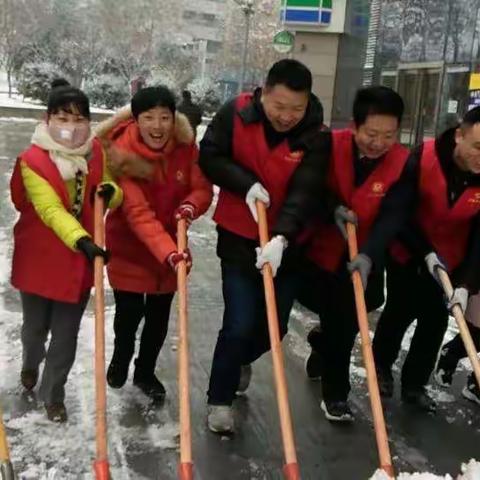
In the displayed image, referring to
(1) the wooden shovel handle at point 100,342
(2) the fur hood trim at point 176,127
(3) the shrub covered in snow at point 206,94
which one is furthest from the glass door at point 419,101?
(3) the shrub covered in snow at point 206,94

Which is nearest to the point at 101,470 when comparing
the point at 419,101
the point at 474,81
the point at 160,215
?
the point at 160,215

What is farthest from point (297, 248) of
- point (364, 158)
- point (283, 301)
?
point (364, 158)

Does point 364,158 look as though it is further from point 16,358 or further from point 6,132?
point 6,132

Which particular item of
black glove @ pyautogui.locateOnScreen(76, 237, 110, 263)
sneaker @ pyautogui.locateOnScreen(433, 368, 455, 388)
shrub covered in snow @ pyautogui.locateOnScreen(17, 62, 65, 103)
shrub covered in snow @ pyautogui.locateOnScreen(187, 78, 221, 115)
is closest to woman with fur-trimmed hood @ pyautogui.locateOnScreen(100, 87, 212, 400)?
black glove @ pyautogui.locateOnScreen(76, 237, 110, 263)

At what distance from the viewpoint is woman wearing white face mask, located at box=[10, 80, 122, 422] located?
11.0ft

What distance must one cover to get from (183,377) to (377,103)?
151 cm

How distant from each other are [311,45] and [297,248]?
509 inches

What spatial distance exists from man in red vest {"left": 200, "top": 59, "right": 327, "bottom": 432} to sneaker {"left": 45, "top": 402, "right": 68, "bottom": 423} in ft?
2.34

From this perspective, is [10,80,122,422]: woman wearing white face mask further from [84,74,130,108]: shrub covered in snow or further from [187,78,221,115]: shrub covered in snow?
[187,78,221,115]: shrub covered in snow

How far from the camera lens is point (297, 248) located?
3623 millimetres

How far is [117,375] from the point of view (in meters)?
3.95

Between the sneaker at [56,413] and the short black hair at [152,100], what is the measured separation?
1.46 m

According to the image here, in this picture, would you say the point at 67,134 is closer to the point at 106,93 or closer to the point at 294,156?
the point at 294,156

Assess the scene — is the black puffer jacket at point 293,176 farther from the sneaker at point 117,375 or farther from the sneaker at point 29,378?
the sneaker at point 29,378
